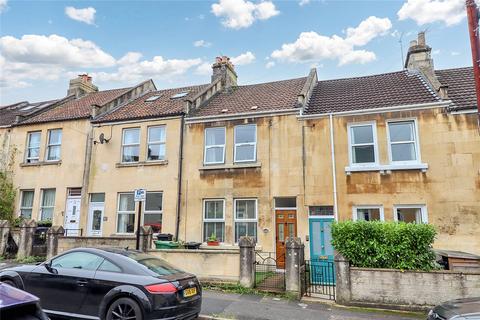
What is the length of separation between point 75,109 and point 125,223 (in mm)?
8067

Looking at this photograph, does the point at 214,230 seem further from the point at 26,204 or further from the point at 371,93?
the point at 26,204

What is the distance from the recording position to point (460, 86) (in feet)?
46.1

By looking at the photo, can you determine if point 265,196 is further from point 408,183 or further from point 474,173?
point 474,173

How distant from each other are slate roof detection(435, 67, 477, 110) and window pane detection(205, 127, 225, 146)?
9.19 metres

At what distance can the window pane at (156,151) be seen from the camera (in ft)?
52.5

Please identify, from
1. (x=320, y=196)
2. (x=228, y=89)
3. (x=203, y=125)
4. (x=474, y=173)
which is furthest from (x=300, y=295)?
(x=228, y=89)

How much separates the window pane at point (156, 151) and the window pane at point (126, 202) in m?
2.10

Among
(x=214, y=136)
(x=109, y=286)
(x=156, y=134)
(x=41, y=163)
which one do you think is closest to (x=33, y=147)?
(x=41, y=163)

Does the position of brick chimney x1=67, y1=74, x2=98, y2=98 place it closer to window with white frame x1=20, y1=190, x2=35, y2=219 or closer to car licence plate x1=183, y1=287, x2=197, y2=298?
window with white frame x1=20, y1=190, x2=35, y2=219

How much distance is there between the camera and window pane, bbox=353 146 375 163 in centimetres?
1320

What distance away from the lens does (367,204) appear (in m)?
12.7

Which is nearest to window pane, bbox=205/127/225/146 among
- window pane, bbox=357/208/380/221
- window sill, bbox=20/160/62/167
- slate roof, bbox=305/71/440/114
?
slate roof, bbox=305/71/440/114

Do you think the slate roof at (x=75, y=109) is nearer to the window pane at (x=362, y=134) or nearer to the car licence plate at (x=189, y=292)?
the window pane at (x=362, y=134)

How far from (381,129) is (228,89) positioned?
9.43 metres
